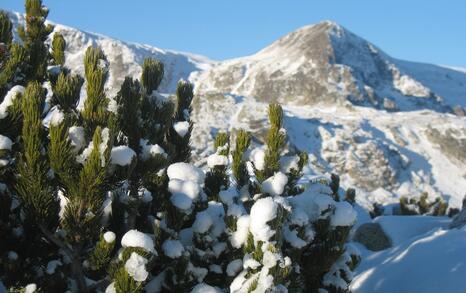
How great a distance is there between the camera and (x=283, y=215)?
4750 mm

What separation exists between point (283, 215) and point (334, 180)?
2.58 meters

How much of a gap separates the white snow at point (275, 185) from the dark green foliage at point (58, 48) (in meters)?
3.07

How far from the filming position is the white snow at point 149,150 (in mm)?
4922

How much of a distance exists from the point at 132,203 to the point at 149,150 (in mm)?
567

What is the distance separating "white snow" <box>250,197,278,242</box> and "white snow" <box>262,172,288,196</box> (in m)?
0.76

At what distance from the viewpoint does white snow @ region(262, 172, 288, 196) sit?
5254 mm

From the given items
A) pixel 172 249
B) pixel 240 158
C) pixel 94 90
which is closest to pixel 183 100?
pixel 240 158

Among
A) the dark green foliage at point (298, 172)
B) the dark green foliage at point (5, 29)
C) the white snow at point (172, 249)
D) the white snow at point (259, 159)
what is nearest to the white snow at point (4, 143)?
the white snow at point (172, 249)

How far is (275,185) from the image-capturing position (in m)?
5.26

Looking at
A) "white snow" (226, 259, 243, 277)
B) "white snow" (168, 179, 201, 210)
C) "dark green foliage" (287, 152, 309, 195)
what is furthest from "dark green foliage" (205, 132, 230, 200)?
"white snow" (226, 259, 243, 277)

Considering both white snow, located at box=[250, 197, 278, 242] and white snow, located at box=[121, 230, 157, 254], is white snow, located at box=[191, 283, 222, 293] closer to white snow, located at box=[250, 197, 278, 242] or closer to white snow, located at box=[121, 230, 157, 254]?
white snow, located at box=[250, 197, 278, 242]

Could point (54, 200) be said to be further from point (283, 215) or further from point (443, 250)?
point (443, 250)

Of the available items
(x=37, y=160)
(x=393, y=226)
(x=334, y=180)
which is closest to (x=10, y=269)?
(x=37, y=160)

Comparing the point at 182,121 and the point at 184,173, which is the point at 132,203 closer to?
the point at 184,173
